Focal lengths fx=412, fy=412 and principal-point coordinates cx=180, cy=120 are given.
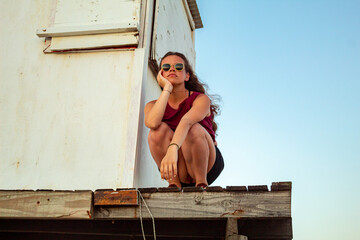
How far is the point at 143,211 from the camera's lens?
2463 millimetres

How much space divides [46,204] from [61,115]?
1.55 meters

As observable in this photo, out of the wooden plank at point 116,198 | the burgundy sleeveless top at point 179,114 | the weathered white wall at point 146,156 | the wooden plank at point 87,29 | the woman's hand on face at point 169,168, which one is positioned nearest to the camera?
the wooden plank at point 116,198

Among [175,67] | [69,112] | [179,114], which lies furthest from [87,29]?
[179,114]

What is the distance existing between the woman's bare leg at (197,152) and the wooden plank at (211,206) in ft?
1.94

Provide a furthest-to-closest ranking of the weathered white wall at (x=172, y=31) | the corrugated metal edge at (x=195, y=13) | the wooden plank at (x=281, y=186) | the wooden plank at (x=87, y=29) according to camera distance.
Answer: the corrugated metal edge at (x=195, y=13) < the weathered white wall at (x=172, y=31) < the wooden plank at (x=87, y=29) < the wooden plank at (x=281, y=186)

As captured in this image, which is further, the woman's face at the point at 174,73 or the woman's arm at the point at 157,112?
the woman's face at the point at 174,73

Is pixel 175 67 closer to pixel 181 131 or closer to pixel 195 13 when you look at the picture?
pixel 181 131


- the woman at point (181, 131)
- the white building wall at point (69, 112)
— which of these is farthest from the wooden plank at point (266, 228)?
the white building wall at point (69, 112)

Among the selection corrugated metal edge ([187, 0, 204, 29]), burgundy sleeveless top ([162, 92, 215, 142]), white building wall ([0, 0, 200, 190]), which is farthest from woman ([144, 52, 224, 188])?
corrugated metal edge ([187, 0, 204, 29])

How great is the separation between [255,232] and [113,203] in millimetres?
966

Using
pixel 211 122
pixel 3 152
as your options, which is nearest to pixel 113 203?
pixel 211 122

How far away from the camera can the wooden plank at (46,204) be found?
2.44 metres

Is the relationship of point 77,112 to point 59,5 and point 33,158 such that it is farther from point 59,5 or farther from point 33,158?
point 59,5

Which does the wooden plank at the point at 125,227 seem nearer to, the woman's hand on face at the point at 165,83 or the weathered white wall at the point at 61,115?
the weathered white wall at the point at 61,115
